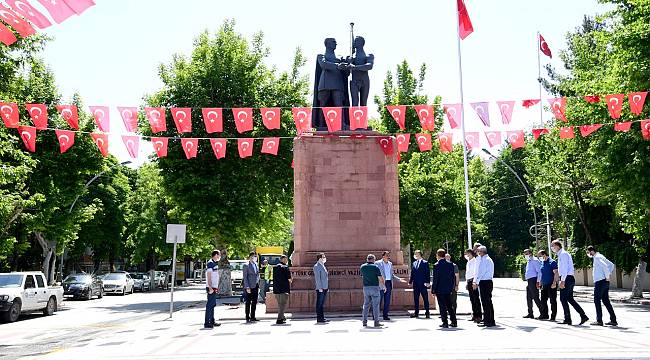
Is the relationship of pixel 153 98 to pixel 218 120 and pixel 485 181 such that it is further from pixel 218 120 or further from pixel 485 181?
pixel 485 181

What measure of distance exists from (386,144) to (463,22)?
19.4ft

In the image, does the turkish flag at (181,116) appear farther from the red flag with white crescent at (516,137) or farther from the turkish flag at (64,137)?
the red flag with white crescent at (516,137)

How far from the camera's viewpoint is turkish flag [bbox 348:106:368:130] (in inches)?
769

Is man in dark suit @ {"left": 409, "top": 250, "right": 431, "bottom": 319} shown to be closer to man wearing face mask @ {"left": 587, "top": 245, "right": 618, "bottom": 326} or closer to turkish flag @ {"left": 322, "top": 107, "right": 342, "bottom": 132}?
man wearing face mask @ {"left": 587, "top": 245, "right": 618, "bottom": 326}

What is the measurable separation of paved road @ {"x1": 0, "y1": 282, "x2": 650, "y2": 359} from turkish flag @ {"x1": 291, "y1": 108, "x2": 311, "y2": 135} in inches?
287

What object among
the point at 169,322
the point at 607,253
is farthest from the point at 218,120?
the point at 607,253

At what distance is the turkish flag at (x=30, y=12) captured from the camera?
32.7 feet

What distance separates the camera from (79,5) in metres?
9.77

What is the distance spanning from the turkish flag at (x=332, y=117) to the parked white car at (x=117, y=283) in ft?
86.6

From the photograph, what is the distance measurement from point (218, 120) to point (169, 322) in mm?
6873

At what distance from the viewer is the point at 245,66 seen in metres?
31.1

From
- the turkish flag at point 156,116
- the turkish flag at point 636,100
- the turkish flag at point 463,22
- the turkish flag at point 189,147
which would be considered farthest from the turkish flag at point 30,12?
the turkish flag at point 636,100

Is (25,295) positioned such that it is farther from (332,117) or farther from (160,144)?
(332,117)

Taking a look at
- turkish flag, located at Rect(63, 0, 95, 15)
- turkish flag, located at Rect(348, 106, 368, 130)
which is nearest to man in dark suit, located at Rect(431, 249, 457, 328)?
turkish flag, located at Rect(348, 106, 368, 130)
